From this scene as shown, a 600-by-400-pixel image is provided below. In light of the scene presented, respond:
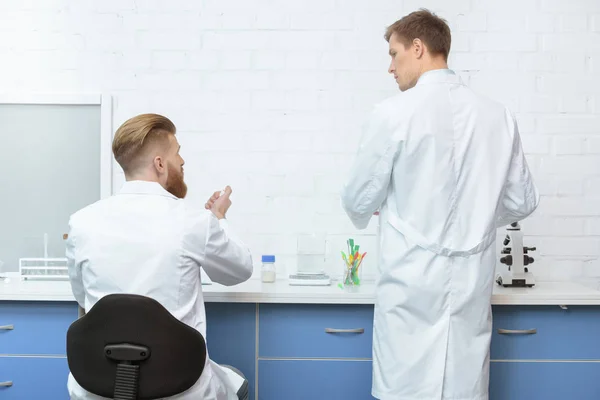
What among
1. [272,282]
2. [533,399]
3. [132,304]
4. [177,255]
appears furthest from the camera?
[272,282]

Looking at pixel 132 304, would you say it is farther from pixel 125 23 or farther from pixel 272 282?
pixel 125 23

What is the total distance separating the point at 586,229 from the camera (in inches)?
109

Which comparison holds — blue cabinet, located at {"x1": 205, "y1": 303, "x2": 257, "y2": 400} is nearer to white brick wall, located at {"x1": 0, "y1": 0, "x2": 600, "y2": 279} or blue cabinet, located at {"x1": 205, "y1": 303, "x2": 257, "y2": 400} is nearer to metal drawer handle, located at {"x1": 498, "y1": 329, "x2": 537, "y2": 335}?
white brick wall, located at {"x1": 0, "y1": 0, "x2": 600, "y2": 279}

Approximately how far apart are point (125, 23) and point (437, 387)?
1.88m

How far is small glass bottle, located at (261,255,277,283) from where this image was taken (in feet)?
8.37

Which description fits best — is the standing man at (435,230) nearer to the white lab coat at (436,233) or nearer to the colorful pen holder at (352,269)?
the white lab coat at (436,233)

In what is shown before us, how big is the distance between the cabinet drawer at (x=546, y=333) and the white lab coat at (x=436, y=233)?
1.07 feet

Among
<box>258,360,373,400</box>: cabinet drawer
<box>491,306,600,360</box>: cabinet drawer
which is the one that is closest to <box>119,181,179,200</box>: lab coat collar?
<box>258,360,373,400</box>: cabinet drawer

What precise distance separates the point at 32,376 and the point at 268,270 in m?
0.91

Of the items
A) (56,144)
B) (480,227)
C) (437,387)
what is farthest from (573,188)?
(56,144)

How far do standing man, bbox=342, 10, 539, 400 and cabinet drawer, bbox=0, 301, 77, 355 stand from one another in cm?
110

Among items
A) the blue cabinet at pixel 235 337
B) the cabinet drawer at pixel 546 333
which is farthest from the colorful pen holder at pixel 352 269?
the cabinet drawer at pixel 546 333

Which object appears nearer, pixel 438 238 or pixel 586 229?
pixel 438 238

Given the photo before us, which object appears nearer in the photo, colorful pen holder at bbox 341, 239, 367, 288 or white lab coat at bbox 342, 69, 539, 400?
white lab coat at bbox 342, 69, 539, 400
